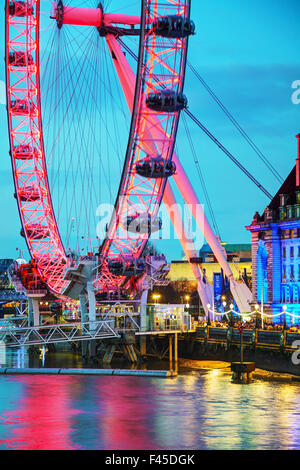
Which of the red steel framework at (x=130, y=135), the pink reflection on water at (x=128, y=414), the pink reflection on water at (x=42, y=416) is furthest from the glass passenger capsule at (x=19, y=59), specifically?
the pink reflection on water at (x=128, y=414)

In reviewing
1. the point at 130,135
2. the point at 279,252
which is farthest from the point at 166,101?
the point at 279,252

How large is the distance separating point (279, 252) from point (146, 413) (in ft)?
185

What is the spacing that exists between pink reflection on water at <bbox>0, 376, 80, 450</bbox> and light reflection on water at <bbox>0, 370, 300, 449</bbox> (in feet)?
0.14

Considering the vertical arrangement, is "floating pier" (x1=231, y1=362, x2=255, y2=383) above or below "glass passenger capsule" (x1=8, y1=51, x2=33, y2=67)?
below

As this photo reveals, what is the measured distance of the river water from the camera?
4122 cm

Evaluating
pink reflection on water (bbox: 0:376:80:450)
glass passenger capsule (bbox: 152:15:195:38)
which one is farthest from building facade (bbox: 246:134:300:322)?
glass passenger capsule (bbox: 152:15:195:38)

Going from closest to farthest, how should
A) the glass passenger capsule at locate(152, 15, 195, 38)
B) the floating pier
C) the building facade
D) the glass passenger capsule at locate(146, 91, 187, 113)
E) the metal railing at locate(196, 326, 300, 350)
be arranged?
1. the glass passenger capsule at locate(152, 15, 195, 38)
2. the glass passenger capsule at locate(146, 91, 187, 113)
3. the floating pier
4. the metal railing at locate(196, 326, 300, 350)
5. the building facade

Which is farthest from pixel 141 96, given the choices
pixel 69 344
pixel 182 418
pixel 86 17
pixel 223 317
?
pixel 69 344

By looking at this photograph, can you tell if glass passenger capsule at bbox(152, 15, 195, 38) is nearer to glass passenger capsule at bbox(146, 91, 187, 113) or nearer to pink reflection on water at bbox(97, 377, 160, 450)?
glass passenger capsule at bbox(146, 91, 187, 113)

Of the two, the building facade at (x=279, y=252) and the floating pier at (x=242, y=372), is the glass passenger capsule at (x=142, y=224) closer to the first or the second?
the floating pier at (x=242, y=372)

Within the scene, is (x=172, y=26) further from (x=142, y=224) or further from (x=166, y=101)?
(x=142, y=224)

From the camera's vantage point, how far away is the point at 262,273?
345ft

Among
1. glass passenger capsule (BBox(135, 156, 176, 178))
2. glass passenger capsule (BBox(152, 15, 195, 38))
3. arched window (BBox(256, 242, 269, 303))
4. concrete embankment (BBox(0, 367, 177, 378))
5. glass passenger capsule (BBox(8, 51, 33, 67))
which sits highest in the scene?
glass passenger capsule (BBox(8, 51, 33, 67))

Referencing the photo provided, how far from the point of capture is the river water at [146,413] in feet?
135
